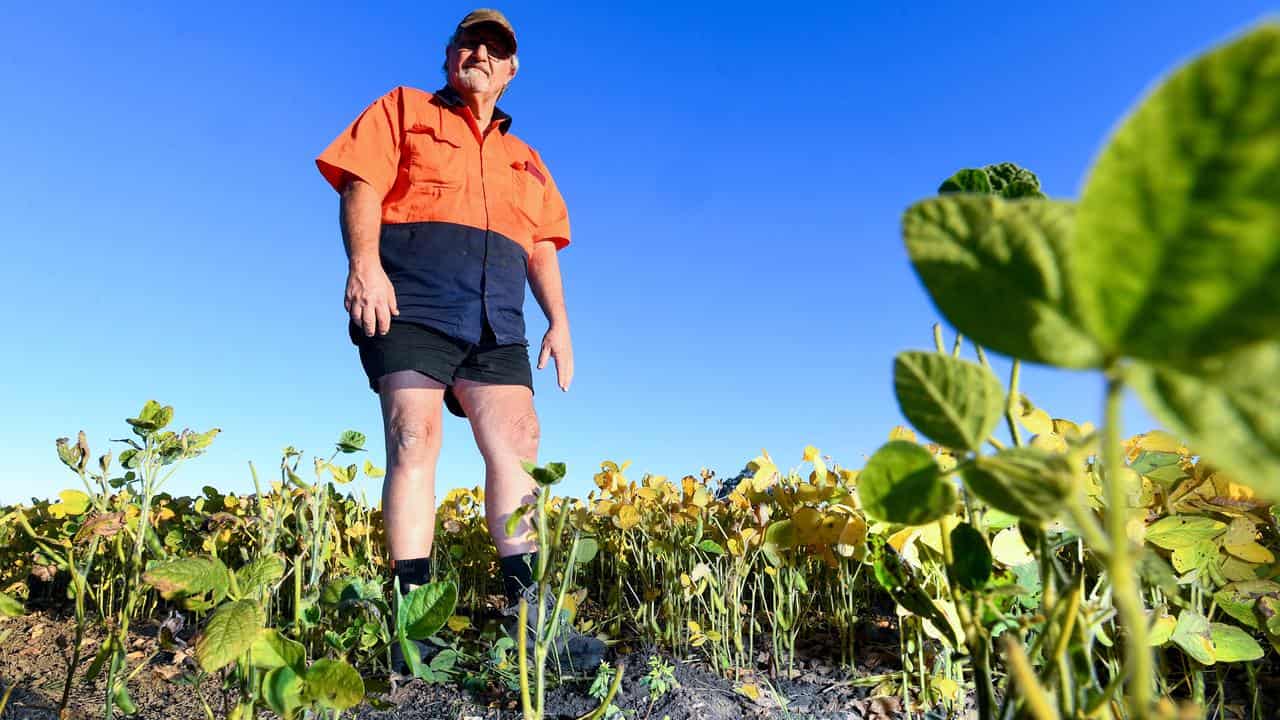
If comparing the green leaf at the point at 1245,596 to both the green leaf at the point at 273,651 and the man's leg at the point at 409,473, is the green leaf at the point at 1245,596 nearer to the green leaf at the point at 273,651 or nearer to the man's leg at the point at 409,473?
the green leaf at the point at 273,651

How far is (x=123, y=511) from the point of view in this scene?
1.50m

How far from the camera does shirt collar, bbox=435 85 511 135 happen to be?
3.37 m

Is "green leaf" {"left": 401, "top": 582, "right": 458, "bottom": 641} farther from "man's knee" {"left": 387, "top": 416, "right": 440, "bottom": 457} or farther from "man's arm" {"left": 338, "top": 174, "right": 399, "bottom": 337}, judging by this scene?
"man's arm" {"left": 338, "top": 174, "right": 399, "bottom": 337}

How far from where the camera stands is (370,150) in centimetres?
298

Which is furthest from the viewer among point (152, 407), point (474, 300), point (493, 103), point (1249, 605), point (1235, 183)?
point (493, 103)

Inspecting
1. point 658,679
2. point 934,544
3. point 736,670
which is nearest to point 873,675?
point 736,670

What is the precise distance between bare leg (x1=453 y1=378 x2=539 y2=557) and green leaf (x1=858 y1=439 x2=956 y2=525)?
2.54 meters

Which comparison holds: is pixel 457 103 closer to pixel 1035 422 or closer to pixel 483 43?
pixel 483 43

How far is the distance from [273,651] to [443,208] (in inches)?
94.8

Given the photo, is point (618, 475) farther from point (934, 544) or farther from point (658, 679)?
point (934, 544)

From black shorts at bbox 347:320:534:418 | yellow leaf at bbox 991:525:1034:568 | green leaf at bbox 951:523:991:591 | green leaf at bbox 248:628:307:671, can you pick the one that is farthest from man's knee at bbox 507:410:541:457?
green leaf at bbox 951:523:991:591

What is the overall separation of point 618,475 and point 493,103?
188cm

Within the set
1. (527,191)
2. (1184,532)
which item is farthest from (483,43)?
(1184,532)

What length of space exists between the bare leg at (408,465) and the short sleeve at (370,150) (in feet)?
2.63
